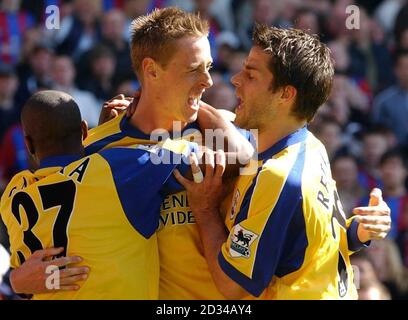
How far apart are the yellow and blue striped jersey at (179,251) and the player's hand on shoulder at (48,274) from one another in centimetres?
36

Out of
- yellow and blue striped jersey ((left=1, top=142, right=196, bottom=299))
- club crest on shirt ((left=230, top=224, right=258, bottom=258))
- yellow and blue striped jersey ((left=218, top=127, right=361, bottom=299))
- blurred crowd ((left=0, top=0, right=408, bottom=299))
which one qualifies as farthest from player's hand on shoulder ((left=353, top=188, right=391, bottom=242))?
blurred crowd ((left=0, top=0, right=408, bottom=299))

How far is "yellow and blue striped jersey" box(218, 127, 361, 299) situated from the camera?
12.9ft

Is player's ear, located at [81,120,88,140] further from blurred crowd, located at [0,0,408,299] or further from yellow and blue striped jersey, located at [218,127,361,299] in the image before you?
blurred crowd, located at [0,0,408,299]

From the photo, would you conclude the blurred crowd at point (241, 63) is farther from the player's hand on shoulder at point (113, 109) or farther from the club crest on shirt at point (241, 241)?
the club crest on shirt at point (241, 241)

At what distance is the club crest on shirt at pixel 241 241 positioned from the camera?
3.99 meters

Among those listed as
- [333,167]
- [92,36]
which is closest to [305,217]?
Result: [333,167]

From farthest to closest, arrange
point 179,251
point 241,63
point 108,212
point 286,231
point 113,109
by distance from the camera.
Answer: point 241,63 → point 113,109 → point 179,251 → point 108,212 → point 286,231

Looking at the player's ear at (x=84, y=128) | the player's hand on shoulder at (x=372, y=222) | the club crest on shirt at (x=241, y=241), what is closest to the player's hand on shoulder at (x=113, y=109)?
Result: the player's ear at (x=84, y=128)

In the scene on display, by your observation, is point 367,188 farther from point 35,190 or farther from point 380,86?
point 35,190

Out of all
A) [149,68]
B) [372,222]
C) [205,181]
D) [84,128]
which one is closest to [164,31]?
[149,68]

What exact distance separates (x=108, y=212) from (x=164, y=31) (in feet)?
2.64

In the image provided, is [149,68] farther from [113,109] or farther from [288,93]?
[288,93]

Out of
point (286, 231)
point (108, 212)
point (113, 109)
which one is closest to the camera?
point (286, 231)

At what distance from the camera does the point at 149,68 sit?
173 inches
